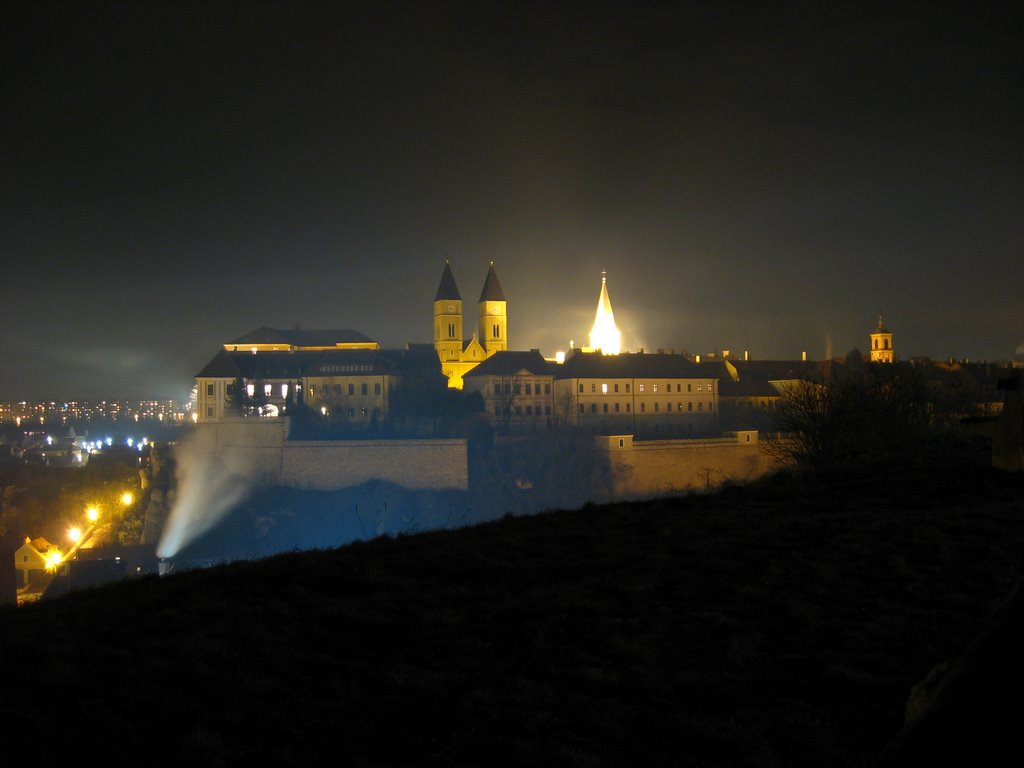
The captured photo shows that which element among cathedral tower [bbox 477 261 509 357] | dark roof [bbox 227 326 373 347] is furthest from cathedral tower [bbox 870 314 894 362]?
dark roof [bbox 227 326 373 347]

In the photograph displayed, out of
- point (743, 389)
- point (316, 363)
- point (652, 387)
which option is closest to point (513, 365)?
point (652, 387)

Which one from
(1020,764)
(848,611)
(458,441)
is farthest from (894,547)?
(458,441)

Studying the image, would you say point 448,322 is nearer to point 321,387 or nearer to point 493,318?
point 493,318

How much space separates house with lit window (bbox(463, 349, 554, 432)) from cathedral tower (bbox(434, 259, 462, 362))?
12.7 meters

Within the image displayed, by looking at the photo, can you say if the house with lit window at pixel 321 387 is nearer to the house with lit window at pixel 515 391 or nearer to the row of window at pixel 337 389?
the row of window at pixel 337 389

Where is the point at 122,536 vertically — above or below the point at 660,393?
below

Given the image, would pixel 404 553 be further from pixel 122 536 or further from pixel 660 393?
pixel 660 393

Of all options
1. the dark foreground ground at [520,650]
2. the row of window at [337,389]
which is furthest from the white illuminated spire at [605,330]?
the dark foreground ground at [520,650]

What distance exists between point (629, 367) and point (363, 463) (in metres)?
23.3

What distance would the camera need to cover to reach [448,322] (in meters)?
83.2

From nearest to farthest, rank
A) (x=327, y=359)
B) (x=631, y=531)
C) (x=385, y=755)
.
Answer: (x=385, y=755) < (x=631, y=531) < (x=327, y=359)

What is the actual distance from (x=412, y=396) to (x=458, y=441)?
10371 millimetres

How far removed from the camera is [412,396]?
6844 centimetres

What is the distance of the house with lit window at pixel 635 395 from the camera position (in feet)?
224
